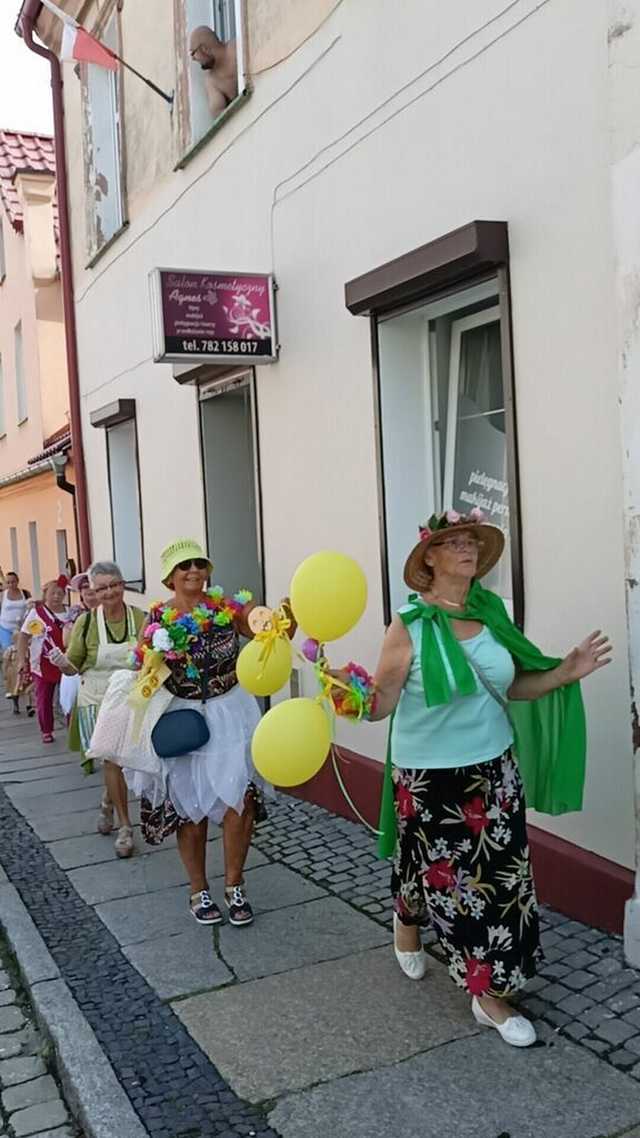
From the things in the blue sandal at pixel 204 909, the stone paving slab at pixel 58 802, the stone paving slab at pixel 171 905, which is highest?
the blue sandal at pixel 204 909

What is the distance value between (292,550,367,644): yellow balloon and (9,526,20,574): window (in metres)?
15.0

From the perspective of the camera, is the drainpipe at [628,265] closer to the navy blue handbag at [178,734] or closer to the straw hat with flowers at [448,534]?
the straw hat with flowers at [448,534]

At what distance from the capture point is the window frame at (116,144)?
30.1 feet

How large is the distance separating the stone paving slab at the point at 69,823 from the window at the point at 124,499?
3901 mm

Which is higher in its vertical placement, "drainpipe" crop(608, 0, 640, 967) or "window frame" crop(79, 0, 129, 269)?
"window frame" crop(79, 0, 129, 269)

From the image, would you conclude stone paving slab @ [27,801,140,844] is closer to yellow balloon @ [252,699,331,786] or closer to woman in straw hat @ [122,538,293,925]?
woman in straw hat @ [122,538,293,925]

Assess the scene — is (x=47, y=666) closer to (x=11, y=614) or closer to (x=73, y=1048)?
(x=11, y=614)

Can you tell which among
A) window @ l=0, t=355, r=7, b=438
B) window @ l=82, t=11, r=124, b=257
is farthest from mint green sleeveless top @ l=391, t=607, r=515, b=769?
window @ l=0, t=355, r=7, b=438

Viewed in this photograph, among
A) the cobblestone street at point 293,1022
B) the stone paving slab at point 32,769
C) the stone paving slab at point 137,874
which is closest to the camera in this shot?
the cobblestone street at point 293,1022

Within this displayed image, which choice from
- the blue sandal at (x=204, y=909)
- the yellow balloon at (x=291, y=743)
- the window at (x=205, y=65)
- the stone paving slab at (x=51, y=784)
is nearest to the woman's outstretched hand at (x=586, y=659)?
the yellow balloon at (x=291, y=743)

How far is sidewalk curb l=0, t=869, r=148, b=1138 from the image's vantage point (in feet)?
10.1

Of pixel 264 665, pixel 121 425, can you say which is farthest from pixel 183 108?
pixel 264 665

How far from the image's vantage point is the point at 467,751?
11.0 feet

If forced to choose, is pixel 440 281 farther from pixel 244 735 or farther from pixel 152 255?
pixel 152 255
